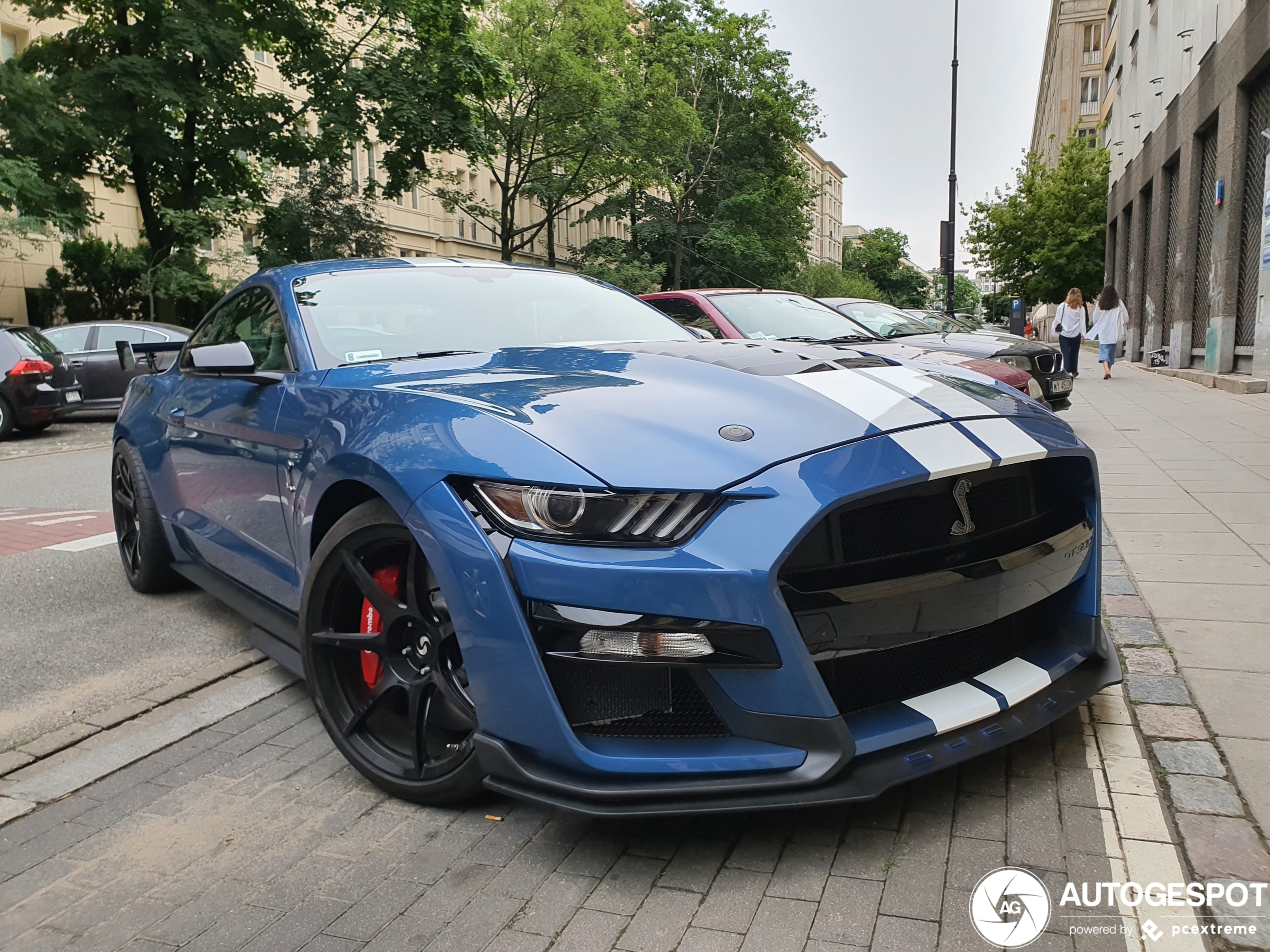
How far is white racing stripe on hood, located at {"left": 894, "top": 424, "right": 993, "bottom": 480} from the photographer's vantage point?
2412 millimetres

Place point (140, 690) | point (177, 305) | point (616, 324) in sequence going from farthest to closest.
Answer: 1. point (177, 305)
2. point (616, 324)
3. point (140, 690)

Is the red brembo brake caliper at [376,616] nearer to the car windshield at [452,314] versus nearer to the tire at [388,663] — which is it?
the tire at [388,663]

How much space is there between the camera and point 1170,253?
23.8 metres

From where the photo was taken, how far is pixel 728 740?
2.29 m

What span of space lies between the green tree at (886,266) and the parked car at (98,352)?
128 metres

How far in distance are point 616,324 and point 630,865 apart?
7.52ft

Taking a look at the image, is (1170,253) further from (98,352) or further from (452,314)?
(452,314)

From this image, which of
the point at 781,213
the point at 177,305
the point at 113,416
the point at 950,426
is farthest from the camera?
the point at 781,213

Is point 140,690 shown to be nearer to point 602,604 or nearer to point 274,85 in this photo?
point 602,604

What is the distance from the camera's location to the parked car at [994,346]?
9812 mm

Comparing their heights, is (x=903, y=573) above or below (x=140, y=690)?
above

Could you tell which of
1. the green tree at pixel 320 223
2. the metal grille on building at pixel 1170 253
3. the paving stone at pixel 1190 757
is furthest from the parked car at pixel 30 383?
the metal grille on building at pixel 1170 253

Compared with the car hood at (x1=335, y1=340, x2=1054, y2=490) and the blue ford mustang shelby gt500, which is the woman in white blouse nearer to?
the car hood at (x1=335, y1=340, x2=1054, y2=490)

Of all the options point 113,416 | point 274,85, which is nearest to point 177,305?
point 113,416
